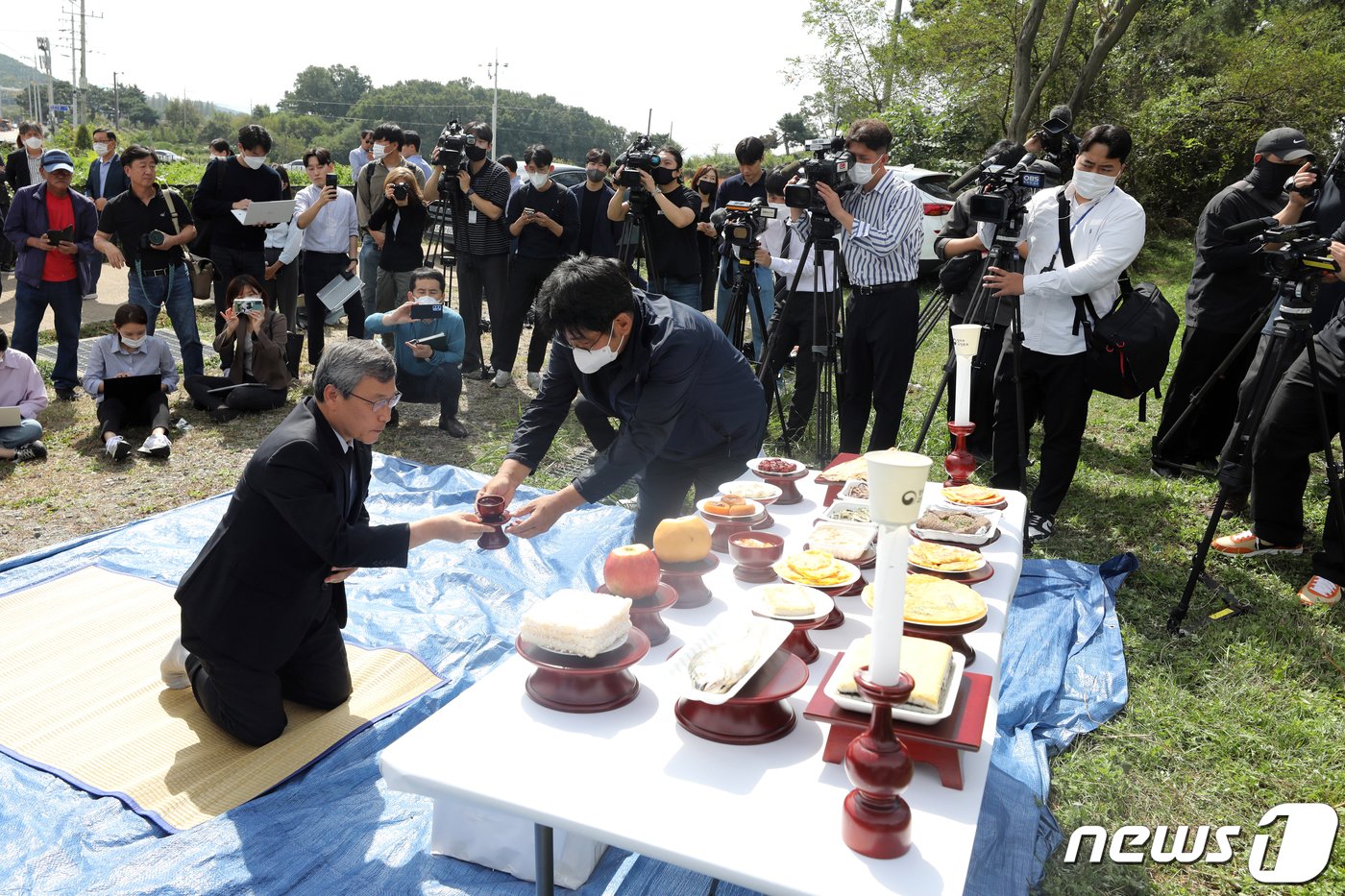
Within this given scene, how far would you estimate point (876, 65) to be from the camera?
19859 millimetres

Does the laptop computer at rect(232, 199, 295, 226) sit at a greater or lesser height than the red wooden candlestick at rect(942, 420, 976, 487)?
greater

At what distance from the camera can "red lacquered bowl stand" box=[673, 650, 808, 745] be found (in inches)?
56.1

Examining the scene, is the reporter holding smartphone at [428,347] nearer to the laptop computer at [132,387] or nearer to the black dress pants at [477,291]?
the black dress pants at [477,291]

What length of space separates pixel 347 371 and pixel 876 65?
20.0 metres

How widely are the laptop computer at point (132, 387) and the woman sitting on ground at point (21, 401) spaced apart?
0.36m

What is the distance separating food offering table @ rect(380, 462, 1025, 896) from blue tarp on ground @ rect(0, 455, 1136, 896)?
86 millimetres

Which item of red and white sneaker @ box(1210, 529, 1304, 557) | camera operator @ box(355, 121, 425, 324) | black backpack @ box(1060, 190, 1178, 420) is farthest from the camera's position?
camera operator @ box(355, 121, 425, 324)

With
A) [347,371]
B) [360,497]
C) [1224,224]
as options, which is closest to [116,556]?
[360,497]

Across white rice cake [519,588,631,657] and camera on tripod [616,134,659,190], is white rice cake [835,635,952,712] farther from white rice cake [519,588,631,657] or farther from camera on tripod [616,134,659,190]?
camera on tripod [616,134,659,190]

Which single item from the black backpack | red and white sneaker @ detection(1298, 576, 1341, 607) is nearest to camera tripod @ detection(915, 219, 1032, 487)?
the black backpack

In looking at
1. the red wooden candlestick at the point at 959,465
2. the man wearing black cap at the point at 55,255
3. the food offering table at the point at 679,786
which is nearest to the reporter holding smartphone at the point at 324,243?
the man wearing black cap at the point at 55,255

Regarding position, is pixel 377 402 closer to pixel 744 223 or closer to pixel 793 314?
pixel 744 223

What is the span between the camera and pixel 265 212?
6.16m

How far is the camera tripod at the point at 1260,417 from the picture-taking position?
3.02 m
